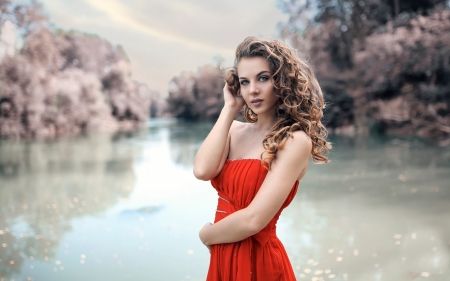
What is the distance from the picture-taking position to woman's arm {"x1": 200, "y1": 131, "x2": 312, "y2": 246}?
1.12 m

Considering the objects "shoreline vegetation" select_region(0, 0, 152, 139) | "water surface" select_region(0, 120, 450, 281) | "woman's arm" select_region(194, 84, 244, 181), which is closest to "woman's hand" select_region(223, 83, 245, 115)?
"woman's arm" select_region(194, 84, 244, 181)

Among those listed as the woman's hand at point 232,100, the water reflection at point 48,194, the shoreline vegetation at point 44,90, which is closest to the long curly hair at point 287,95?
the woman's hand at point 232,100

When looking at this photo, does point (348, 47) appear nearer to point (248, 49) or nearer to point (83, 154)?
point (83, 154)

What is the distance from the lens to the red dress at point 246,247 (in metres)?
1.21

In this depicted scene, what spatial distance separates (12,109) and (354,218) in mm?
16834

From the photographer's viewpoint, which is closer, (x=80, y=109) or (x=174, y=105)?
(x=80, y=109)

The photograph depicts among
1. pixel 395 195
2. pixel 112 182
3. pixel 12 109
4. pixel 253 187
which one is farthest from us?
pixel 12 109

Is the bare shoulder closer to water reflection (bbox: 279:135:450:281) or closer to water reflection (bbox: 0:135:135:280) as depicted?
water reflection (bbox: 279:135:450:281)

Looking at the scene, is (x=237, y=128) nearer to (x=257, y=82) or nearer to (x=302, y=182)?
(x=257, y=82)

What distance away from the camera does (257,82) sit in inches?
48.4

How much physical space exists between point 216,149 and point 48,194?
586 centimetres

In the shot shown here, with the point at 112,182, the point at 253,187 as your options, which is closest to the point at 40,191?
the point at 112,182

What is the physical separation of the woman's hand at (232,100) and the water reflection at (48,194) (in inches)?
114

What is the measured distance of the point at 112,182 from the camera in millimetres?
7207
